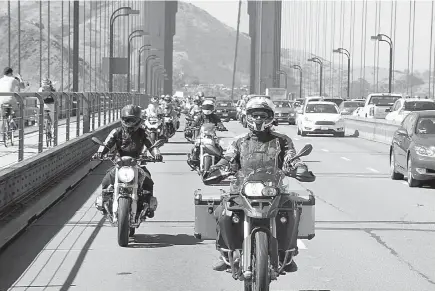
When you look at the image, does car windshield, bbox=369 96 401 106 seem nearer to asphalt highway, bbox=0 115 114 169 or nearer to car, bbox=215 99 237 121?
car, bbox=215 99 237 121

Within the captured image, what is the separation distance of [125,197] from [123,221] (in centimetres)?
28

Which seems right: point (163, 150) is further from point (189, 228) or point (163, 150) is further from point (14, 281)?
point (14, 281)

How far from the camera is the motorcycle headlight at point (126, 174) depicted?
10719mm

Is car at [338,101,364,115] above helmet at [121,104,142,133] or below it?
below

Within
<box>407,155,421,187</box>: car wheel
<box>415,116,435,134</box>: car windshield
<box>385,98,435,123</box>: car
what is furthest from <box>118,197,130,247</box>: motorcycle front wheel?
<box>385,98,435,123</box>: car

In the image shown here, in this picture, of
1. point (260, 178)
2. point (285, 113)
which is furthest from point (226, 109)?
point (260, 178)

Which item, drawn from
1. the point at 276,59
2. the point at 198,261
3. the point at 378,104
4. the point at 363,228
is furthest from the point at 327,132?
the point at 276,59

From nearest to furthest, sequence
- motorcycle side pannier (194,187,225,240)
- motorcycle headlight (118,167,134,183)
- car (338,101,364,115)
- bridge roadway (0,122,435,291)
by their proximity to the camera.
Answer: motorcycle side pannier (194,187,225,240), bridge roadway (0,122,435,291), motorcycle headlight (118,167,134,183), car (338,101,364,115)

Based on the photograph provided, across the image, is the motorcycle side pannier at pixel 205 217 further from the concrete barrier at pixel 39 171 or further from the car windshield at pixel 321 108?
the car windshield at pixel 321 108

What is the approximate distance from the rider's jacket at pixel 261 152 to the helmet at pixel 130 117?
345 centimetres

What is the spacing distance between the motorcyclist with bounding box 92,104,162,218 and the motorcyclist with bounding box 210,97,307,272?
3.48 metres

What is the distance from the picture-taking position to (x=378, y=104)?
1916 inches

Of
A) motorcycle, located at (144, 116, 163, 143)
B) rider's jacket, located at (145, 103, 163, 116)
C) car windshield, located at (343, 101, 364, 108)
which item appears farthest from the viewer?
car windshield, located at (343, 101, 364, 108)

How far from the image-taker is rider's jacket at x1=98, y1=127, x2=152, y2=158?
36.7ft
